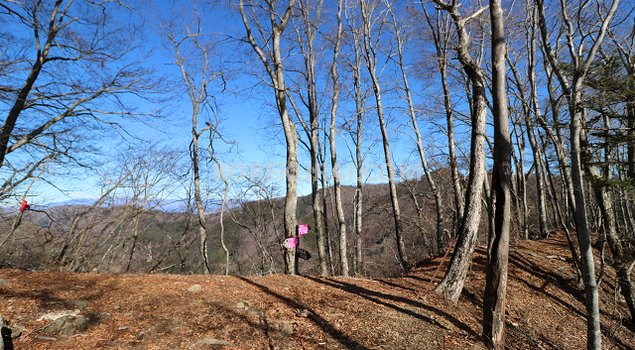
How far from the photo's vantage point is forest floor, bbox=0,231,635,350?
338 centimetres

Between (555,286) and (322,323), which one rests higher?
(322,323)

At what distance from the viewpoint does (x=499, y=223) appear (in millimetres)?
4125

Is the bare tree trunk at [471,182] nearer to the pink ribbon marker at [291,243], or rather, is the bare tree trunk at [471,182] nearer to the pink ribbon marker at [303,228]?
the pink ribbon marker at [303,228]

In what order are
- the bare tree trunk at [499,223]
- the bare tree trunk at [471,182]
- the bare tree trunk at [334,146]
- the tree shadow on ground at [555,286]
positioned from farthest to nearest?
the bare tree trunk at [334,146] < the tree shadow on ground at [555,286] < the bare tree trunk at [471,182] < the bare tree trunk at [499,223]

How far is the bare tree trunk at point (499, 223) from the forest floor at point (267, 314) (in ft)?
1.08

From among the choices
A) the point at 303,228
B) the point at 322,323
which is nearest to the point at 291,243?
the point at 303,228

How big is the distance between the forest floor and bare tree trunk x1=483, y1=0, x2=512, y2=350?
13.0 inches

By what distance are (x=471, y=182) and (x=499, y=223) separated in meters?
1.00

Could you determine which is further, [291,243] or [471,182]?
[291,243]

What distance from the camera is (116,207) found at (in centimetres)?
942

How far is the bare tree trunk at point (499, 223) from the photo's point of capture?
13.3ft

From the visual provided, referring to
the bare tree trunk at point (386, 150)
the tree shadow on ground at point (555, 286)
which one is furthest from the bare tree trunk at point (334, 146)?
the tree shadow on ground at point (555, 286)

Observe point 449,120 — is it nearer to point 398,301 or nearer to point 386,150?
point 386,150

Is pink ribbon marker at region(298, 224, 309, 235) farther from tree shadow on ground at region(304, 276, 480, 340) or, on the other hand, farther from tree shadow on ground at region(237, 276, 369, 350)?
tree shadow on ground at region(237, 276, 369, 350)
